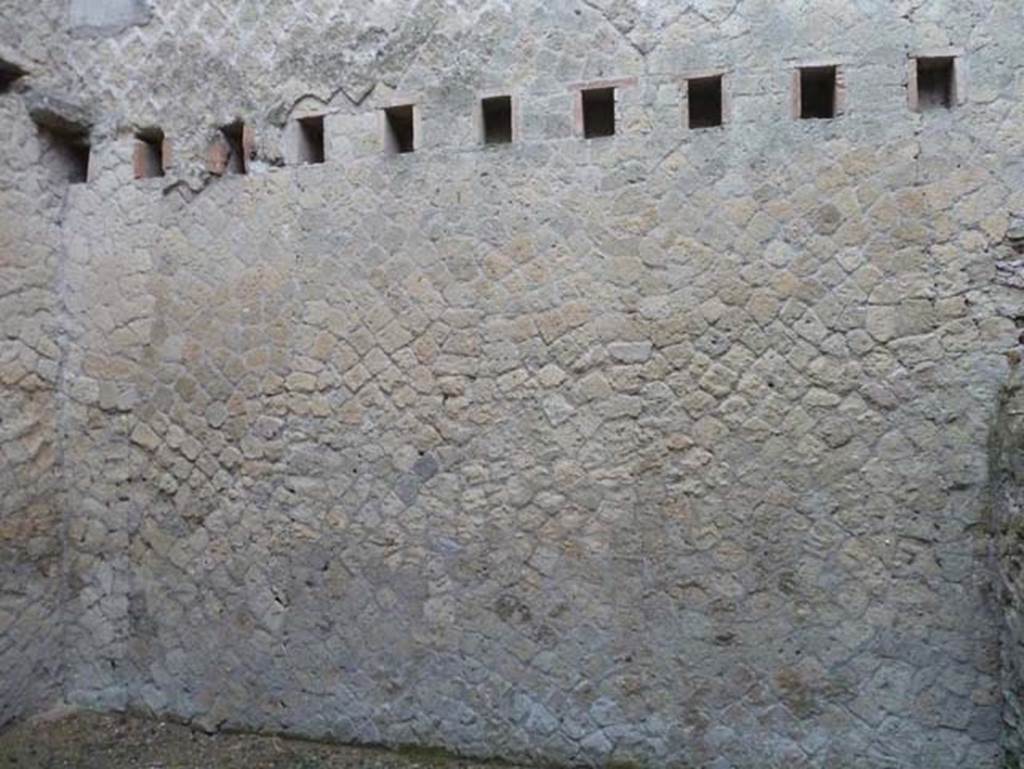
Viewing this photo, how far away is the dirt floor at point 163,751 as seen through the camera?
12.2 ft

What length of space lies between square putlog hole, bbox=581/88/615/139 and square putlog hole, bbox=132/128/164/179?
6.69 ft

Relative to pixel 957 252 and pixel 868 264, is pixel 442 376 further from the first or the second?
pixel 957 252

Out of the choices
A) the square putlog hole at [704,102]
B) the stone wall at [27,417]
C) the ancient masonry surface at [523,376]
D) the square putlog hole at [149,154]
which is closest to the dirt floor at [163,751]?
the ancient masonry surface at [523,376]

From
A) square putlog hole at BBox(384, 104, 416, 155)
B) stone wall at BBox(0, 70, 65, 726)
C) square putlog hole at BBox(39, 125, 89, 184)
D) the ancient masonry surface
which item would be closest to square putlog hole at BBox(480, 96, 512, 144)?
the ancient masonry surface

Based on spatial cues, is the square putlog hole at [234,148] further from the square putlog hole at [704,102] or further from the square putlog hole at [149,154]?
the square putlog hole at [704,102]

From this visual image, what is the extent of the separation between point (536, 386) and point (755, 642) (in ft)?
4.31

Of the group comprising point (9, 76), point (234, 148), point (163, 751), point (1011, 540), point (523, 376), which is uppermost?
point (9, 76)

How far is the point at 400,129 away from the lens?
157 inches

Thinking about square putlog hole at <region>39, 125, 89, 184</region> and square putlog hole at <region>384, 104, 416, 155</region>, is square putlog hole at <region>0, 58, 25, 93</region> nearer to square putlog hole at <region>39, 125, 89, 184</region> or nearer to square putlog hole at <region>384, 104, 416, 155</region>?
square putlog hole at <region>39, 125, 89, 184</region>

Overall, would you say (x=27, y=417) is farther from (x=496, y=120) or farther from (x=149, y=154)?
(x=496, y=120)

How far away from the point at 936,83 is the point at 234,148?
303 cm

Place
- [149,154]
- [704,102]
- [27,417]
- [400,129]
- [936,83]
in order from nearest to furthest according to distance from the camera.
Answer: [936,83] < [704,102] < [400,129] < [27,417] < [149,154]

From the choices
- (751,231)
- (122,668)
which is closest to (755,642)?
(751,231)

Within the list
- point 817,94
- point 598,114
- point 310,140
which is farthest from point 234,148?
point 817,94
